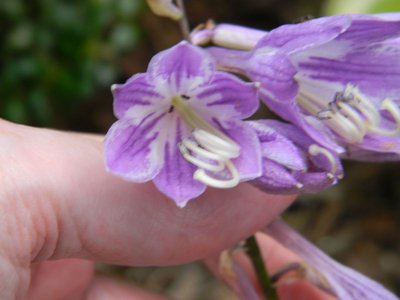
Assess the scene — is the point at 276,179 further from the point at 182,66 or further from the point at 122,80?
the point at 122,80

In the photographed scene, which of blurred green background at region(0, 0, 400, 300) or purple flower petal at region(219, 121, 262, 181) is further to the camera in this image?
blurred green background at region(0, 0, 400, 300)

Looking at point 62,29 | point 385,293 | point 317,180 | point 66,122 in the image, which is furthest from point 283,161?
point 66,122

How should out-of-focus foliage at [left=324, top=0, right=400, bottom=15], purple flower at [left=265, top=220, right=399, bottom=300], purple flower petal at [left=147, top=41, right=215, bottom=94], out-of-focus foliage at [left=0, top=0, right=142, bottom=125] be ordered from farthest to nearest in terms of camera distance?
out-of-focus foliage at [left=0, top=0, right=142, bottom=125], out-of-focus foliage at [left=324, top=0, right=400, bottom=15], purple flower at [left=265, top=220, right=399, bottom=300], purple flower petal at [left=147, top=41, right=215, bottom=94]

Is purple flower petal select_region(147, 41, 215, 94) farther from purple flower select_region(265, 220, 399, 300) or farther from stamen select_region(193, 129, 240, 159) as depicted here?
purple flower select_region(265, 220, 399, 300)

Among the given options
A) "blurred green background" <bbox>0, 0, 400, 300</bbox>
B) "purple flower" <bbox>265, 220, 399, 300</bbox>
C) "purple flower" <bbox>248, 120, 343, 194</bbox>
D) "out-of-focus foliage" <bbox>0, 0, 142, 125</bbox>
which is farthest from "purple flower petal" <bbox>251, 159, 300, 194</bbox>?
"out-of-focus foliage" <bbox>0, 0, 142, 125</bbox>

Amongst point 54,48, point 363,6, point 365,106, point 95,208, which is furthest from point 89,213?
point 54,48

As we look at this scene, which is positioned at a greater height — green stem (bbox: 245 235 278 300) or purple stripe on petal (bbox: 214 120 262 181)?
purple stripe on petal (bbox: 214 120 262 181)

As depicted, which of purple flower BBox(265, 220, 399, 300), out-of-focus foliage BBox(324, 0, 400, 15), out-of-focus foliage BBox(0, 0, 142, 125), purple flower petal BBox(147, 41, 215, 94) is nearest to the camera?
purple flower petal BBox(147, 41, 215, 94)

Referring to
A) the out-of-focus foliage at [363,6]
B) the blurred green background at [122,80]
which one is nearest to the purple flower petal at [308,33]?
the out-of-focus foliage at [363,6]
